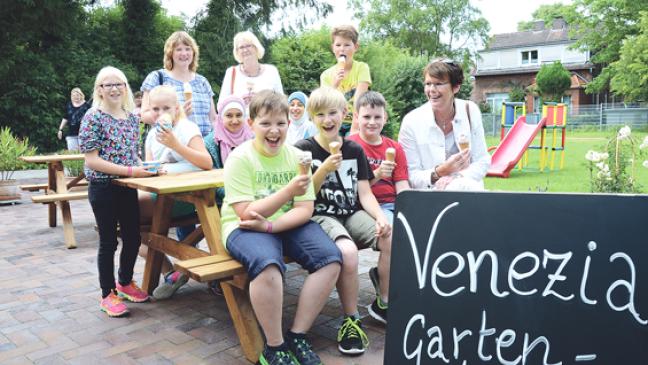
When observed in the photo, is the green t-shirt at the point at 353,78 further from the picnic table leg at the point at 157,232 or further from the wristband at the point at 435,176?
the picnic table leg at the point at 157,232

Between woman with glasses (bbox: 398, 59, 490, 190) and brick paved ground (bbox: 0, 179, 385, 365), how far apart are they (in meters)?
1.00

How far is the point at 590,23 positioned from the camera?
35.3m

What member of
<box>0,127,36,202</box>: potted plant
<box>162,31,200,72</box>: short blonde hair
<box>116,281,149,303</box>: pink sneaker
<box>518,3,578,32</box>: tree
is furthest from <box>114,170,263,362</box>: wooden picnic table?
<box>518,3,578,32</box>: tree

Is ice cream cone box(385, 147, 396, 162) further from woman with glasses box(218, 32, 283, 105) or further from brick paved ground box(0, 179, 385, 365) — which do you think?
woman with glasses box(218, 32, 283, 105)

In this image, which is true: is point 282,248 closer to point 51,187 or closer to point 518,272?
point 518,272

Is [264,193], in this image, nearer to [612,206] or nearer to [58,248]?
[612,206]

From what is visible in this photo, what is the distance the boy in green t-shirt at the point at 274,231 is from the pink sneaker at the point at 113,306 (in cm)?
108

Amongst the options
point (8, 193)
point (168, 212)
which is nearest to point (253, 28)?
point (8, 193)

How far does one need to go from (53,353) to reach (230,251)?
45.3 inches

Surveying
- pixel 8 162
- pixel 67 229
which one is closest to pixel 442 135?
pixel 67 229

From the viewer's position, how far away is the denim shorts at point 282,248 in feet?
8.38

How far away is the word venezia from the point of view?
182cm

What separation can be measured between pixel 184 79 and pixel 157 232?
4.97 feet

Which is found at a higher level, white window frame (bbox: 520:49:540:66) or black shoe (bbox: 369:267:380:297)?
white window frame (bbox: 520:49:540:66)
